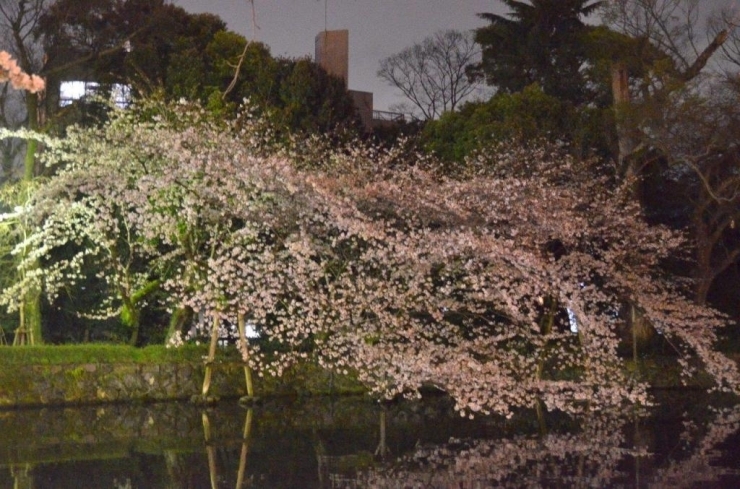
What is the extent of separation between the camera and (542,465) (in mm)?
9219

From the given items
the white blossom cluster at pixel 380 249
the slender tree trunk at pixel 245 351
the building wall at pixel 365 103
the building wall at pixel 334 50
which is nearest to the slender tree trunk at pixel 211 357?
the white blossom cluster at pixel 380 249

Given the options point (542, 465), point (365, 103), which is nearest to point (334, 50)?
point (365, 103)

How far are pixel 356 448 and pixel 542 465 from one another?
2331 millimetres

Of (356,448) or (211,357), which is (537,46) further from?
(356,448)

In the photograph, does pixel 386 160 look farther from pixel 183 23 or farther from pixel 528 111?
pixel 183 23

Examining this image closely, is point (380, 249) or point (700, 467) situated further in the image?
point (380, 249)

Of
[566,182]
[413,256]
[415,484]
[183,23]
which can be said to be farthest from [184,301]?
[183,23]

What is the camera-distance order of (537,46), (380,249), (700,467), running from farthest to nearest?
(537,46), (380,249), (700,467)

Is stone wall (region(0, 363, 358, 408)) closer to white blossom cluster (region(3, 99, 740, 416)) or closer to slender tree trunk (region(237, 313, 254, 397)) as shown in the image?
slender tree trunk (region(237, 313, 254, 397))

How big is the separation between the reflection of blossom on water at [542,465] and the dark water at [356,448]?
0.05 ft

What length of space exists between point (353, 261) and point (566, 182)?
5015 millimetres

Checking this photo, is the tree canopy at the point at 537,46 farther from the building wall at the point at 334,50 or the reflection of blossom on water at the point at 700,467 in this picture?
the reflection of blossom on water at the point at 700,467

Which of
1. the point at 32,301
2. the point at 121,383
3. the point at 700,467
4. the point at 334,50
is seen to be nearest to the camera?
the point at 700,467

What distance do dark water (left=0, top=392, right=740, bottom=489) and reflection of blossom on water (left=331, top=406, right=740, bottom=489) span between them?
14 millimetres
